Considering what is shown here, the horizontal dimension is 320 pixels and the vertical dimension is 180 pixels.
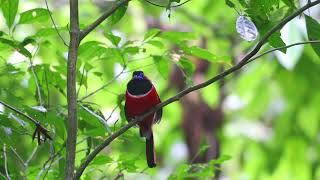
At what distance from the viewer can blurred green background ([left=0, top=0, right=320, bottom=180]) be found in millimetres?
2709

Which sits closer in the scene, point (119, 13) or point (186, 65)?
point (119, 13)

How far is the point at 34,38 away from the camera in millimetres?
2863

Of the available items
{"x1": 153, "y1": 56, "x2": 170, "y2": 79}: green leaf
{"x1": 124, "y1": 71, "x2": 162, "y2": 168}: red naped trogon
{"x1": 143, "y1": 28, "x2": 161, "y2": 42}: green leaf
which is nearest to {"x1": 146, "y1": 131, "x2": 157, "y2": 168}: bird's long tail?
{"x1": 124, "y1": 71, "x2": 162, "y2": 168}: red naped trogon

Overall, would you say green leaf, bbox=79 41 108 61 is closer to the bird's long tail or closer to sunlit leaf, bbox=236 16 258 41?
the bird's long tail

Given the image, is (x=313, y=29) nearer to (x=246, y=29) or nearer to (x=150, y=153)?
(x=246, y=29)

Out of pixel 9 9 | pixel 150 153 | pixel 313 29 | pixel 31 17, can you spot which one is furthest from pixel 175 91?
pixel 313 29

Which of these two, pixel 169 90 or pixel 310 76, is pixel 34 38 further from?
pixel 169 90

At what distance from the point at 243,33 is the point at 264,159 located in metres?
3.59

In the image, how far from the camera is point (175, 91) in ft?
20.8

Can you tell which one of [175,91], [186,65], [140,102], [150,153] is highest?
[186,65]

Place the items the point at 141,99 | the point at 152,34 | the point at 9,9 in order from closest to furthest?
1. the point at 9,9
2. the point at 152,34
3. the point at 141,99

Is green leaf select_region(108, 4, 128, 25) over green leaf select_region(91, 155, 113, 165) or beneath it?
over

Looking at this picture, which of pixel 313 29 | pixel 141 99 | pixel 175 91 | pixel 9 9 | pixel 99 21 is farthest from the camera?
pixel 175 91

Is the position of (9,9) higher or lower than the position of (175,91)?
higher
